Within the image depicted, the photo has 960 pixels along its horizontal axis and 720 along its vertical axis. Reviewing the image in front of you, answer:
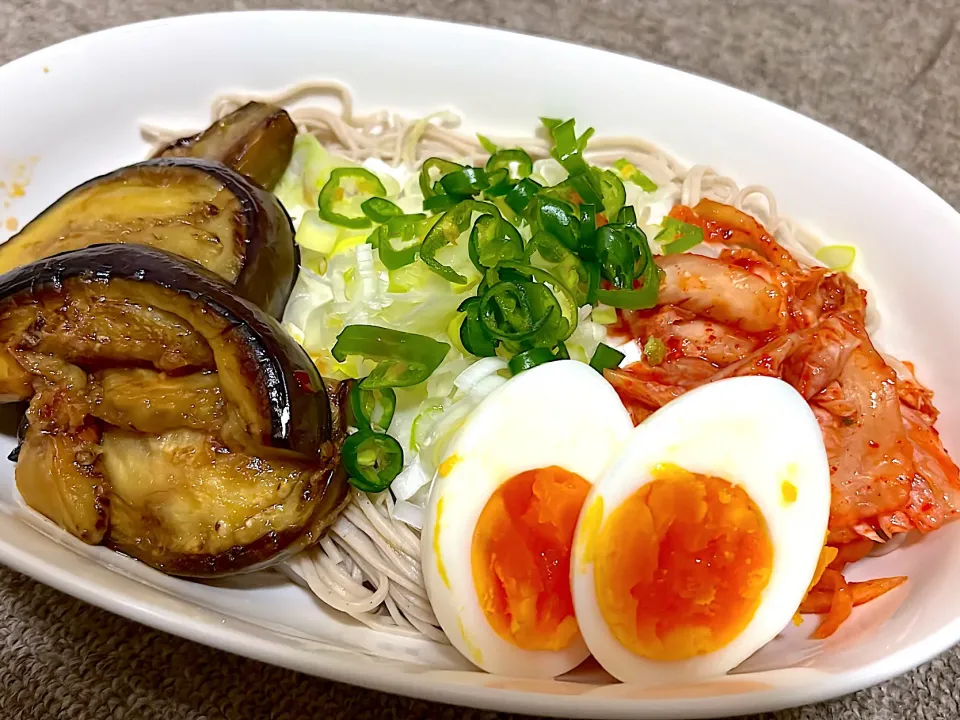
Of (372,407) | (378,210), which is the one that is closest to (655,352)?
(372,407)

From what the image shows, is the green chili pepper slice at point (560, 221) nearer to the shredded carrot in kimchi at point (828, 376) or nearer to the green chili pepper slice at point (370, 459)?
the shredded carrot in kimchi at point (828, 376)

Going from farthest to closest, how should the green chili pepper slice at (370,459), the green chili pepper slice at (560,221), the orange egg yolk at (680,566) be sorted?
the green chili pepper slice at (560,221) < the green chili pepper slice at (370,459) < the orange egg yolk at (680,566)

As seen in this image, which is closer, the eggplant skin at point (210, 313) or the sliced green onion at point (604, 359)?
the eggplant skin at point (210, 313)

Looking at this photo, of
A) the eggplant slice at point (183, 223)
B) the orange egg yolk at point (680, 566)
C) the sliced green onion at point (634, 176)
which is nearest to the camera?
the orange egg yolk at point (680, 566)

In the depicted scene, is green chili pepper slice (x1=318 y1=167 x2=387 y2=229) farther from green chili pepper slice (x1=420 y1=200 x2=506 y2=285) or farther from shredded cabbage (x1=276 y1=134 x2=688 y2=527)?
green chili pepper slice (x1=420 y1=200 x2=506 y2=285)

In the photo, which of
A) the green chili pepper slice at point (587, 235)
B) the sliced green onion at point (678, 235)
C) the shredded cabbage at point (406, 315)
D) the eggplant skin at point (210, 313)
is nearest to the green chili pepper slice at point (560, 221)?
the green chili pepper slice at point (587, 235)

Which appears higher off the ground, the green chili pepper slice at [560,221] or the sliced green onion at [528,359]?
the green chili pepper slice at [560,221]

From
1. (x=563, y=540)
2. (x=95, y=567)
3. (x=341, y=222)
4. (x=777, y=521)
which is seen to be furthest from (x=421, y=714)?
(x=341, y=222)
